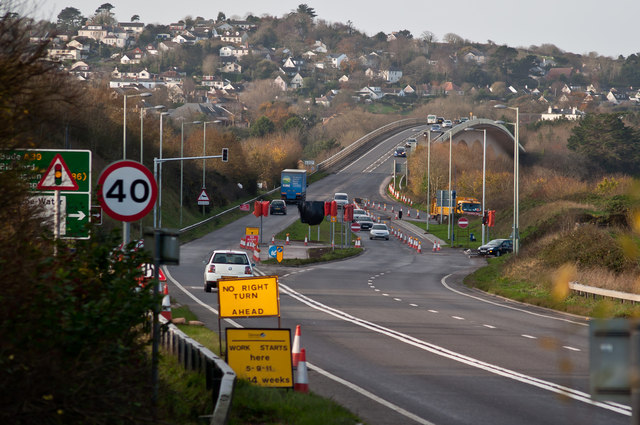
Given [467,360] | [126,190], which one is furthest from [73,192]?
[467,360]

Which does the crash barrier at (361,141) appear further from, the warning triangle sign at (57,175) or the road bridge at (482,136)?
the warning triangle sign at (57,175)

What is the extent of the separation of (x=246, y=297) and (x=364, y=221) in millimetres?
63313

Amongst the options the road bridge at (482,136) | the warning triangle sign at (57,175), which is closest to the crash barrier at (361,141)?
the road bridge at (482,136)

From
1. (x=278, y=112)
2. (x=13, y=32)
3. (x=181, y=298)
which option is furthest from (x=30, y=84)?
(x=278, y=112)

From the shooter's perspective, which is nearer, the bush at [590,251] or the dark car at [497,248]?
the bush at [590,251]

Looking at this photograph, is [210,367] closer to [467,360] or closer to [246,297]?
[246,297]

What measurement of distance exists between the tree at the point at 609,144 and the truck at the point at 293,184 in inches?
2278

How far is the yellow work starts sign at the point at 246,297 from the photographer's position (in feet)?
56.5

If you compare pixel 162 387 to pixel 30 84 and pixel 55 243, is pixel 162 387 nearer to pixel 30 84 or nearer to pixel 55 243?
pixel 55 243

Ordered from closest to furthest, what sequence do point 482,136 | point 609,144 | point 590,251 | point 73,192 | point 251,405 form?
1. point 251,405
2. point 73,192
3. point 590,251
4. point 609,144
5. point 482,136

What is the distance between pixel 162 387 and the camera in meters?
10.6

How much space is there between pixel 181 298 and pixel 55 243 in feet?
70.6

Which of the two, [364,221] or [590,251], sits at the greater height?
[590,251]

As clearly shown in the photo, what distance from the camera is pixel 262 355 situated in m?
13.6
